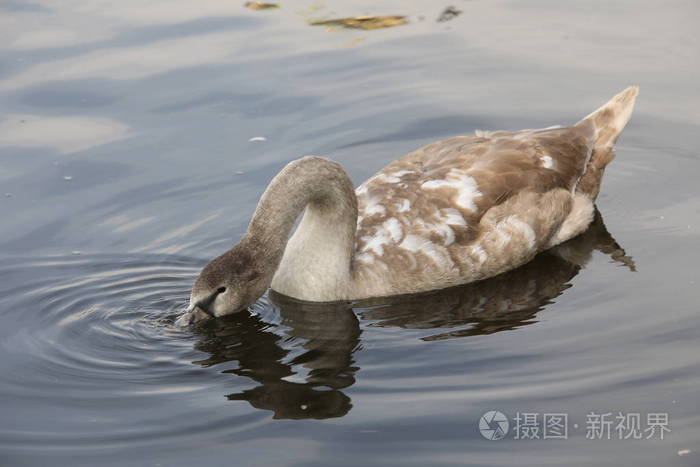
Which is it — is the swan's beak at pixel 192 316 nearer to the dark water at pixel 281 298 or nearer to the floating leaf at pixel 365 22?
the dark water at pixel 281 298

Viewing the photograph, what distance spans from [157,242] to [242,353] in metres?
2.32

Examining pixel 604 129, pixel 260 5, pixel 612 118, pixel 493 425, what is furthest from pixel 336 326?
pixel 260 5

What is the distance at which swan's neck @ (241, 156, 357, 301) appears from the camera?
33.0ft

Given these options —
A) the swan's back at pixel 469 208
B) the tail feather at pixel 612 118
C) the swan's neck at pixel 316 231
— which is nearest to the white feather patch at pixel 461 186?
the swan's back at pixel 469 208

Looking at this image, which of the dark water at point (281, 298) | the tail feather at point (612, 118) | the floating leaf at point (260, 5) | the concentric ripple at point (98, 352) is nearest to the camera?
the dark water at point (281, 298)

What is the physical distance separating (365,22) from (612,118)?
516 centimetres

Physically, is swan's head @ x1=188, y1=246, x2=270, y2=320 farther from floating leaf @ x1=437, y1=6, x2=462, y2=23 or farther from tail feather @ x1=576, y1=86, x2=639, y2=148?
floating leaf @ x1=437, y1=6, x2=462, y2=23

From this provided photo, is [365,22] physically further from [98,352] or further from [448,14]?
[98,352]

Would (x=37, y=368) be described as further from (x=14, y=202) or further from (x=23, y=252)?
(x=14, y=202)

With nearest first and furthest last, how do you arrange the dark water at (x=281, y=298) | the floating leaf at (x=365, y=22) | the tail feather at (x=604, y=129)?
the dark water at (x=281, y=298)
the tail feather at (x=604, y=129)
the floating leaf at (x=365, y=22)

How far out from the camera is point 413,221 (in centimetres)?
1077

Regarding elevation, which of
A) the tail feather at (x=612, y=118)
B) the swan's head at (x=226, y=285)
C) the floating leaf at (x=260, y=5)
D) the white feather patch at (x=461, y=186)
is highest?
the floating leaf at (x=260, y=5)

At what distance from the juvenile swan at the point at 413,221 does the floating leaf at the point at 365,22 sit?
16.1 ft

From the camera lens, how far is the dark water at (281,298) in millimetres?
8320
